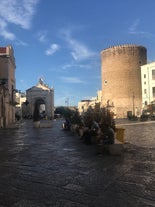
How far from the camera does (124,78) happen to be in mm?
92062

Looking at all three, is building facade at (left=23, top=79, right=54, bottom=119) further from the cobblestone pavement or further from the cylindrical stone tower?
the cobblestone pavement

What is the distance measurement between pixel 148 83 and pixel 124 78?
774 cm

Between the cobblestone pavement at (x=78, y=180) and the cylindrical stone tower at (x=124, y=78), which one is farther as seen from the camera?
the cylindrical stone tower at (x=124, y=78)

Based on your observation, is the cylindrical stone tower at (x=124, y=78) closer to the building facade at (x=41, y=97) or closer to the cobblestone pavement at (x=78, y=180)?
the building facade at (x=41, y=97)

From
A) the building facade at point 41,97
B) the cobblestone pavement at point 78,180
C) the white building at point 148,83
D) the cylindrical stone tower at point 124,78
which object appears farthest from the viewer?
the building facade at point 41,97

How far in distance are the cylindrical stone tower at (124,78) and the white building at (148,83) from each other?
2335mm

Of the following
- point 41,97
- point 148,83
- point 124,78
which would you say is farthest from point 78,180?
point 41,97

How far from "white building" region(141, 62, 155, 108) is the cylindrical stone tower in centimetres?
233

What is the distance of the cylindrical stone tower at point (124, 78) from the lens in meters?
91.2

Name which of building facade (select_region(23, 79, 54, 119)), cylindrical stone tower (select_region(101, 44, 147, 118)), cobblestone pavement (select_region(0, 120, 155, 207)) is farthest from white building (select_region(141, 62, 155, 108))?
cobblestone pavement (select_region(0, 120, 155, 207))

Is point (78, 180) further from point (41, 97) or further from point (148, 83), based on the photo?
point (41, 97)

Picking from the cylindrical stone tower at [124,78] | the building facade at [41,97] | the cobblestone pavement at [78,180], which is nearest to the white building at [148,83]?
the cylindrical stone tower at [124,78]

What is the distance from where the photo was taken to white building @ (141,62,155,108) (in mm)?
84375

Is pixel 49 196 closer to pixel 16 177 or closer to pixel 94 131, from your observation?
pixel 16 177
